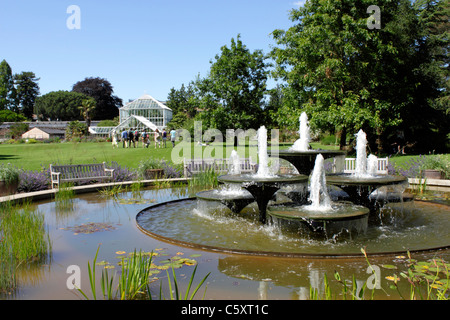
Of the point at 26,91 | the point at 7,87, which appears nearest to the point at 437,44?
the point at 7,87

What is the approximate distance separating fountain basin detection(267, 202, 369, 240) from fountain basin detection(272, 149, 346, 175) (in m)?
1.44

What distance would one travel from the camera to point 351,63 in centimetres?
2114

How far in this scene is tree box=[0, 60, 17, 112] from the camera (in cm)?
7819

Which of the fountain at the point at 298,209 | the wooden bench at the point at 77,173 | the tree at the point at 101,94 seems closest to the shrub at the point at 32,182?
the wooden bench at the point at 77,173

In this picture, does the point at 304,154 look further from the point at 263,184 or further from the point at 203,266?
the point at 203,266

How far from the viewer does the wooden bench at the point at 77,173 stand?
10.9m

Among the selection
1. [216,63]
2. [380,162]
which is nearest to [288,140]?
[216,63]

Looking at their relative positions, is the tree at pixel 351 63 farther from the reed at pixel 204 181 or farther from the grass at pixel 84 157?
the reed at pixel 204 181

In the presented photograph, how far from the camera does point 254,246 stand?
18.9ft

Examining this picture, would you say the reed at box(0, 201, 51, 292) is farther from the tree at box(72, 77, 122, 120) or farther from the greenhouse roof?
the tree at box(72, 77, 122, 120)

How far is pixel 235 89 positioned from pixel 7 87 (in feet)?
218

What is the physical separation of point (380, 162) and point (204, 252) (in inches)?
378

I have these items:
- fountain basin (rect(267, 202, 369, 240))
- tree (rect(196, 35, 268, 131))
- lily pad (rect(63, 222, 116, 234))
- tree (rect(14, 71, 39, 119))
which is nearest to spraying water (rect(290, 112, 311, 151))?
fountain basin (rect(267, 202, 369, 240))
